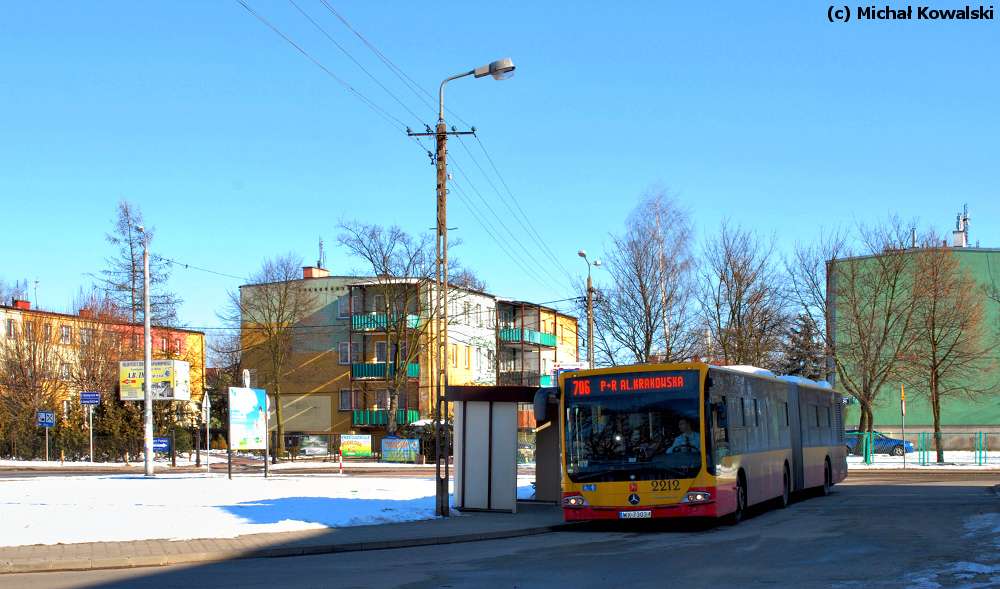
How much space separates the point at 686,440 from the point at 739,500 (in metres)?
2.51

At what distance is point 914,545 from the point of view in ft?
41.4

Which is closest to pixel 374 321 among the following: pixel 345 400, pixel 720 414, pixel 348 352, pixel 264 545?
pixel 348 352

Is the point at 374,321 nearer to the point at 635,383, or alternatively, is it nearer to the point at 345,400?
the point at 345,400

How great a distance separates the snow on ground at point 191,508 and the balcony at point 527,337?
152 feet

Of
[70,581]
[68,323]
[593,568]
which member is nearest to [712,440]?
[593,568]

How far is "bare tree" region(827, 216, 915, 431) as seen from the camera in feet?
148

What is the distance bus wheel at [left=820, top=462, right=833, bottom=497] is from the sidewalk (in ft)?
33.9

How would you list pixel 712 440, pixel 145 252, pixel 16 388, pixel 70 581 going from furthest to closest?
pixel 16 388 < pixel 145 252 < pixel 712 440 < pixel 70 581

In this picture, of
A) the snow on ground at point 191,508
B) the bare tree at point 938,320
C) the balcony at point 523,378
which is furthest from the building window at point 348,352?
the snow on ground at point 191,508

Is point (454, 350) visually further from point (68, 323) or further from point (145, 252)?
point (145, 252)

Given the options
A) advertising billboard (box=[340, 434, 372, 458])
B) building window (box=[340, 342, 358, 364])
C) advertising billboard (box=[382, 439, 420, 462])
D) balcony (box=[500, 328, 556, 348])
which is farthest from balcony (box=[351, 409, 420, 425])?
advertising billboard (box=[382, 439, 420, 462])

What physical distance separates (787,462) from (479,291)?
1750 inches

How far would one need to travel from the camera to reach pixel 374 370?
6275 cm

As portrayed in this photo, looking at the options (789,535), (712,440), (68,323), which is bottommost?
→ (789,535)
